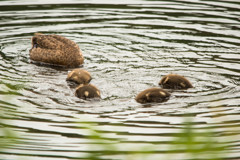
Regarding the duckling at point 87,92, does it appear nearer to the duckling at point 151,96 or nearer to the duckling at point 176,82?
the duckling at point 151,96

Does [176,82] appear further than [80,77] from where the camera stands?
No

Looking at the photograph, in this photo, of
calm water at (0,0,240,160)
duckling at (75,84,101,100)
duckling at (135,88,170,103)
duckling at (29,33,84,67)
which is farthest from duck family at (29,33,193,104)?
duckling at (135,88,170,103)

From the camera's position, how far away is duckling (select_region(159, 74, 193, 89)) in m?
7.81

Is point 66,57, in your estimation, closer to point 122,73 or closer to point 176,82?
point 122,73

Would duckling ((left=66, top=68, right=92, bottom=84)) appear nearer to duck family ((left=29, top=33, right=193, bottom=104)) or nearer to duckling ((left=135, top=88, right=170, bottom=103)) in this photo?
duck family ((left=29, top=33, right=193, bottom=104))

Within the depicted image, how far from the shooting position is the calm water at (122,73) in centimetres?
562

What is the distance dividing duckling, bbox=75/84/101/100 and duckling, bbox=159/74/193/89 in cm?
121

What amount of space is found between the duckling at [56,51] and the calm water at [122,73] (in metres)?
0.24

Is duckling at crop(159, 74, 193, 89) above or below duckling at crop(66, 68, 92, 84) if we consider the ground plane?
above

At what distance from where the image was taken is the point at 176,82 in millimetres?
7824

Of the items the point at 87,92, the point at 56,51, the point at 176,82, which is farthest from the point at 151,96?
the point at 56,51

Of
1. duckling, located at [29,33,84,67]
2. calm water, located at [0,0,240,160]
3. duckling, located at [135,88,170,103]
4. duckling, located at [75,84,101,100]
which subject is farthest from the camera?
duckling, located at [29,33,84,67]

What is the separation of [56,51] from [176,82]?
2964mm

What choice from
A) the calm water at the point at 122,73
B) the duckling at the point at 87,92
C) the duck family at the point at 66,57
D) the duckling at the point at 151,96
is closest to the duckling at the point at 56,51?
the duck family at the point at 66,57
